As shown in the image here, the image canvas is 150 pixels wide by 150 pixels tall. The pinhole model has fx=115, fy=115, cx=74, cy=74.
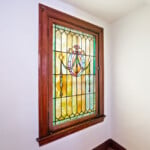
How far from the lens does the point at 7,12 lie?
1107mm

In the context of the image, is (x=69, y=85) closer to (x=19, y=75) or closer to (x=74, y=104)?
(x=74, y=104)

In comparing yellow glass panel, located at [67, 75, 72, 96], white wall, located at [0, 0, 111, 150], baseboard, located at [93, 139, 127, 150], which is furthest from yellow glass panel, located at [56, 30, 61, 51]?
baseboard, located at [93, 139, 127, 150]

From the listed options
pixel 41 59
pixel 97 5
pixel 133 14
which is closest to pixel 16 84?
pixel 41 59

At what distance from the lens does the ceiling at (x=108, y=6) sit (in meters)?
1.50

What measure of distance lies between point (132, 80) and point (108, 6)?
113cm

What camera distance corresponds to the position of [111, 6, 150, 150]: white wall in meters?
1.61

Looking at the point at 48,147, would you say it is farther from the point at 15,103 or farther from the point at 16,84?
the point at 16,84

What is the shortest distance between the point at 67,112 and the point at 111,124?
1.01 m

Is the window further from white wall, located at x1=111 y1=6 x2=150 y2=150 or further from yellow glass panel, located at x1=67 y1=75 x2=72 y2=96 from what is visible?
white wall, located at x1=111 y1=6 x2=150 y2=150

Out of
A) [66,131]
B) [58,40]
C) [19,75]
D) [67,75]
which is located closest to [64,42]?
[58,40]

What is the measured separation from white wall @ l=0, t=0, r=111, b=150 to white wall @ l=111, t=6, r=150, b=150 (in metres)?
1.14

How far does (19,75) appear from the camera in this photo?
46.1 inches

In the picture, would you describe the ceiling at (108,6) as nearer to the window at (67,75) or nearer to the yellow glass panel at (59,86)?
the window at (67,75)

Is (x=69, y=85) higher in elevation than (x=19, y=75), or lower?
lower
